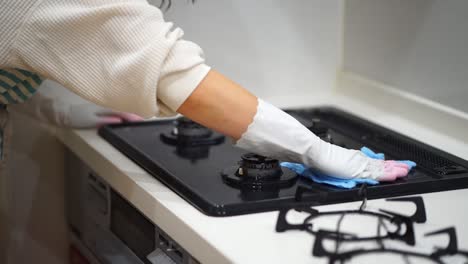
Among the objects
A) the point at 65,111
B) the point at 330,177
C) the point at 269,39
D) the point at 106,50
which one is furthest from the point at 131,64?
the point at 269,39

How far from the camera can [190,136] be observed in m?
1.22

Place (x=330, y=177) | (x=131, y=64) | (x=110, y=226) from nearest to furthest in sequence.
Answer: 1. (x=131, y=64)
2. (x=330, y=177)
3. (x=110, y=226)

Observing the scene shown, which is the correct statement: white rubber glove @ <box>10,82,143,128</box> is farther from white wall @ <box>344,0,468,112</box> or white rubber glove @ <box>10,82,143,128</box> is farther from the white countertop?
white wall @ <box>344,0,468,112</box>

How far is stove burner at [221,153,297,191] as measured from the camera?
3.30ft

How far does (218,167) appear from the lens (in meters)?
1.11

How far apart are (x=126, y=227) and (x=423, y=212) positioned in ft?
1.53

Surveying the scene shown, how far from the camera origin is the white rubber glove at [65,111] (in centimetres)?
131

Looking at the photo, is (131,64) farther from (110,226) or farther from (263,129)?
(110,226)

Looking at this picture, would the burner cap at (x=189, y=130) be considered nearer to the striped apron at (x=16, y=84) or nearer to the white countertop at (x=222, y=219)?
the white countertop at (x=222, y=219)

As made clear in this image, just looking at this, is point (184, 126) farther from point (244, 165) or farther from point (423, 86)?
point (423, 86)

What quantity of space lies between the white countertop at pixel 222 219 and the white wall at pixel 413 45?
8cm

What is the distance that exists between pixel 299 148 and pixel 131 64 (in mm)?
248

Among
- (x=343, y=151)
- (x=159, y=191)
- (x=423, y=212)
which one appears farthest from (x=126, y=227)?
(x=423, y=212)

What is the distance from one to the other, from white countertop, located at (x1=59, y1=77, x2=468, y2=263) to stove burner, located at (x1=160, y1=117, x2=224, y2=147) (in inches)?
3.6
